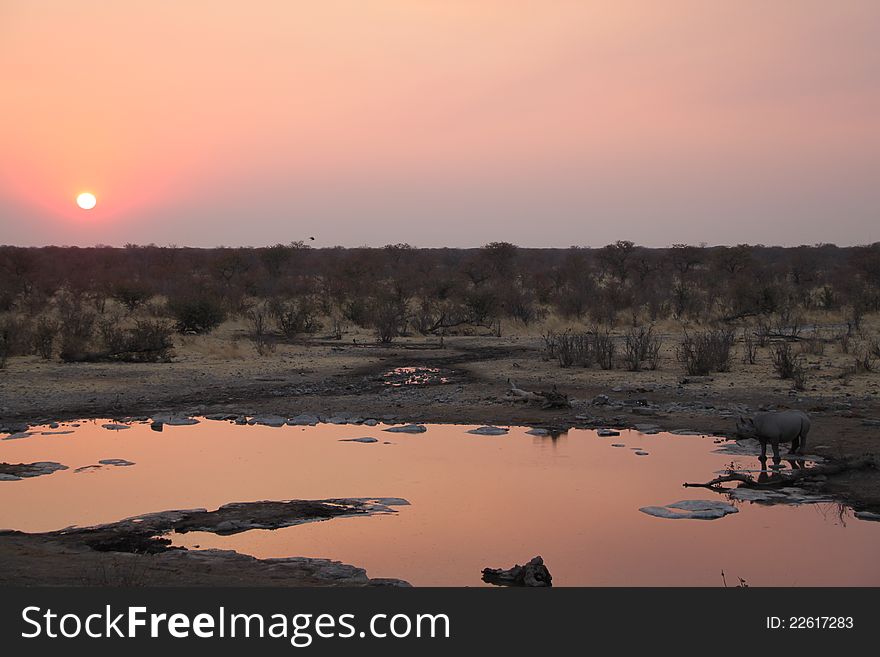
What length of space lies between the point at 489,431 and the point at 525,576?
21.6ft

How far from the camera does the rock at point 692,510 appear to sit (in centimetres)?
852

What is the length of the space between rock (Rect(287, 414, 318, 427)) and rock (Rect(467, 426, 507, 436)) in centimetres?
251

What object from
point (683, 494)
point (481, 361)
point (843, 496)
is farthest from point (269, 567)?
point (481, 361)

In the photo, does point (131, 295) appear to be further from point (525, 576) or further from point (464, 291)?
point (525, 576)

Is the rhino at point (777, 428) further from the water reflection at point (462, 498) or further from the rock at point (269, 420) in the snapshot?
the rock at point (269, 420)

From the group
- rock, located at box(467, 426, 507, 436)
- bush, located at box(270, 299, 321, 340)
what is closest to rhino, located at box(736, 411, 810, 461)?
rock, located at box(467, 426, 507, 436)

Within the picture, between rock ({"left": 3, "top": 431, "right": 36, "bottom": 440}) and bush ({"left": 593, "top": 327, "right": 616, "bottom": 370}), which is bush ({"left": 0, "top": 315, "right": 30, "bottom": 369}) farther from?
bush ({"left": 593, "top": 327, "right": 616, "bottom": 370})

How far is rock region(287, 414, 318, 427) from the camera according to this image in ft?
45.4

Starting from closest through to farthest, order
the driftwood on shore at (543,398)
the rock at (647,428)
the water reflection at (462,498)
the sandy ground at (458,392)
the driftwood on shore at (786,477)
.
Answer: the water reflection at (462,498) → the driftwood on shore at (786,477) → the rock at (647,428) → the sandy ground at (458,392) → the driftwood on shore at (543,398)

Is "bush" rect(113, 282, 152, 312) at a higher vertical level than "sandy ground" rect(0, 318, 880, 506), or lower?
higher

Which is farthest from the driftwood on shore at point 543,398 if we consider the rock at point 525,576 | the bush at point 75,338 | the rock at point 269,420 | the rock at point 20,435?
the bush at point 75,338

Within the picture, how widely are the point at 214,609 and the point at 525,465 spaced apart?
19.0ft

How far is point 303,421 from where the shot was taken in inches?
549

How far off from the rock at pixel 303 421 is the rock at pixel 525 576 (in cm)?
746
